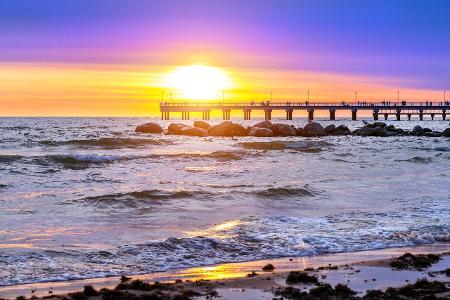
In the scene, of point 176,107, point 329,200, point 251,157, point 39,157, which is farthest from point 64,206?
point 176,107

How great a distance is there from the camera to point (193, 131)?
188 ft

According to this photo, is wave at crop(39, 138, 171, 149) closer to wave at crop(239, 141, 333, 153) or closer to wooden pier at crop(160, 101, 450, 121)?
wave at crop(239, 141, 333, 153)

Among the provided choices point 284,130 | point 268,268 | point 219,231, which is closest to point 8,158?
point 219,231

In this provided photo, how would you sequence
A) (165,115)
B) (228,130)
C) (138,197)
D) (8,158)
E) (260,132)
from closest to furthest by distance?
(138,197) → (8,158) → (260,132) → (228,130) → (165,115)

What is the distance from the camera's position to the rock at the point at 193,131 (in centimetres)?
5638

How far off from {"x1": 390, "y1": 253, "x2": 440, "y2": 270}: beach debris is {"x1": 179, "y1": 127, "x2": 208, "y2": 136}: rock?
46.7 meters

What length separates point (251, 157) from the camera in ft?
112

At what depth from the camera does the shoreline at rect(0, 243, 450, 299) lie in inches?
320

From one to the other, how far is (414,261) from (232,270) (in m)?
3.01

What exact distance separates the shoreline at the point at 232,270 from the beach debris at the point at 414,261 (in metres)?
0.28

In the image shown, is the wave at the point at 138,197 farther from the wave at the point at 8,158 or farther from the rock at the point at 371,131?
the rock at the point at 371,131

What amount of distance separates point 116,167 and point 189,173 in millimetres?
4290

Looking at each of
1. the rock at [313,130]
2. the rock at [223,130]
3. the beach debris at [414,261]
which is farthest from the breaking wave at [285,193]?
the rock at [313,130]

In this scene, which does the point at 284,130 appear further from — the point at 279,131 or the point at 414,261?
the point at 414,261
